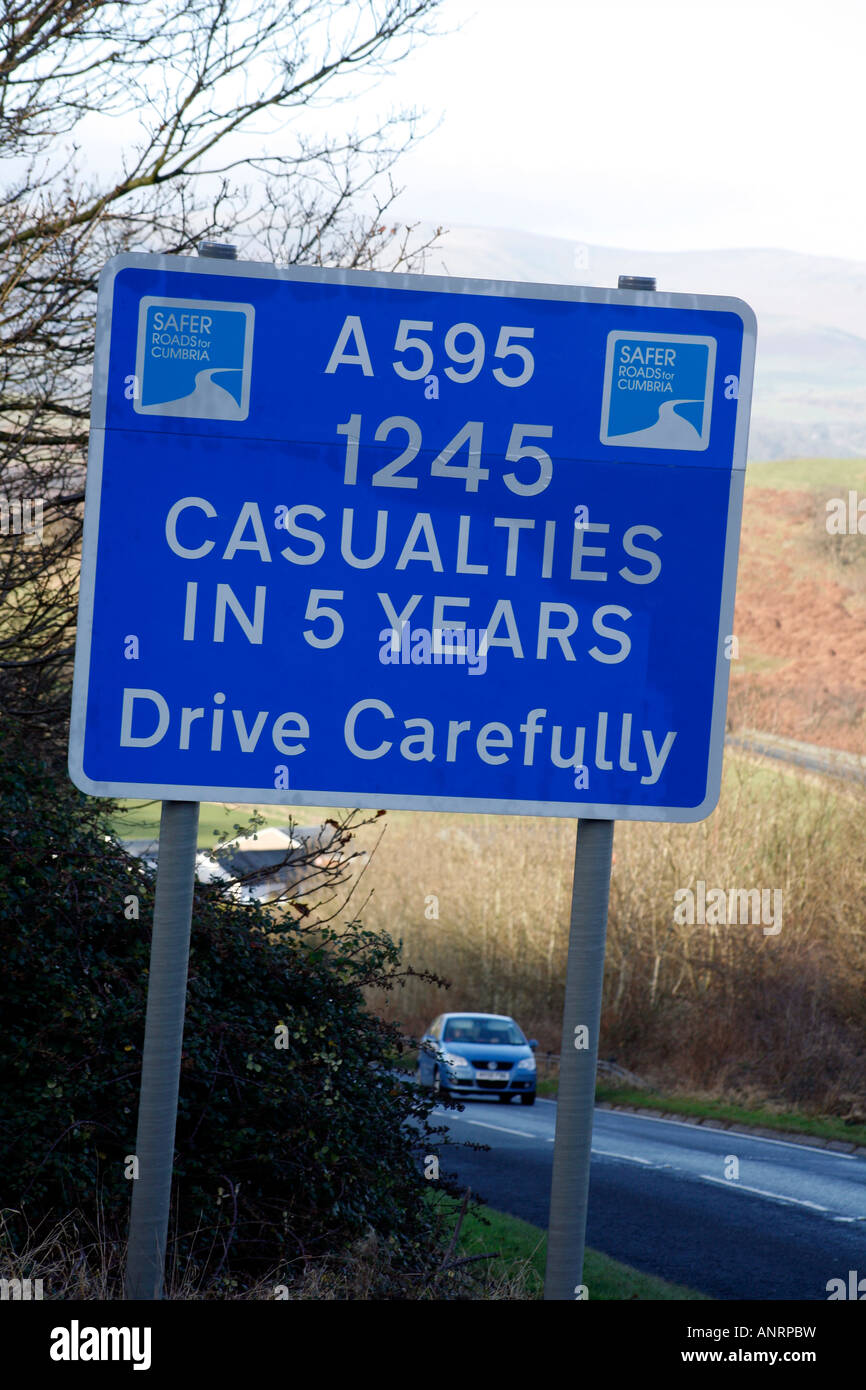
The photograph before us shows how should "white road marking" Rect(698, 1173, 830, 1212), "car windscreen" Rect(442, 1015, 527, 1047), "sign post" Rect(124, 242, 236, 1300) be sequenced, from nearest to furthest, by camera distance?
"sign post" Rect(124, 242, 236, 1300) < "white road marking" Rect(698, 1173, 830, 1212) < "car windscreen" Rect(442, 1015, 527, 1047)

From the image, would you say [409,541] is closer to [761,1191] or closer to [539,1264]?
[539,1264]

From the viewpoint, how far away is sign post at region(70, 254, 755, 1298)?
3.62 meters

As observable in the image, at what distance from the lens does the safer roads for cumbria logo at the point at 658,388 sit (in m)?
3.62

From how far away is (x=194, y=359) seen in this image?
3.62 m

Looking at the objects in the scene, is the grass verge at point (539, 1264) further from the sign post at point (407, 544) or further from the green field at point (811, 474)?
the green field at point (811, 474)

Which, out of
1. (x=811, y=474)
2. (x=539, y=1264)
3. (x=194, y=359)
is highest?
(x=811, y=474)

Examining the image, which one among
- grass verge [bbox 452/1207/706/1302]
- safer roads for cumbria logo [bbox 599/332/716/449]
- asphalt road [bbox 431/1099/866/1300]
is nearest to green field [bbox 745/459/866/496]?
asphalt road [bbox 431/1099/866/1300]

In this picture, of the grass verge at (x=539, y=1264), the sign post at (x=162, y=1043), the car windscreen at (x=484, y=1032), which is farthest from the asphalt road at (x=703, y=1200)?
the sign post at (x=162, y=1043)

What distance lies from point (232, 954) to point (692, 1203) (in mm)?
8285

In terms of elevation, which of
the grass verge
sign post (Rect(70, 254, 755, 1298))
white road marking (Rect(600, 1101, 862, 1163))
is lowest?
white road marking (Rect(600, 1101, 862, 1163))

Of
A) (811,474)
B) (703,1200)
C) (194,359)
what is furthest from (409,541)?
(811,474)

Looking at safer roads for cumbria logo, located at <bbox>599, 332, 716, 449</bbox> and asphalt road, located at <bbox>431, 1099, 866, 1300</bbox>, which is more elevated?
safer roads for cumbria logo, located at <bbox>599, 332, 716, 449</bbox>

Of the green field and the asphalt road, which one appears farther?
the green field

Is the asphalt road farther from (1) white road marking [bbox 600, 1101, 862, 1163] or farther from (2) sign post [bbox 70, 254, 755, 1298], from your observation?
(2) sign post [bbox 70, 254, 755, 1298]
